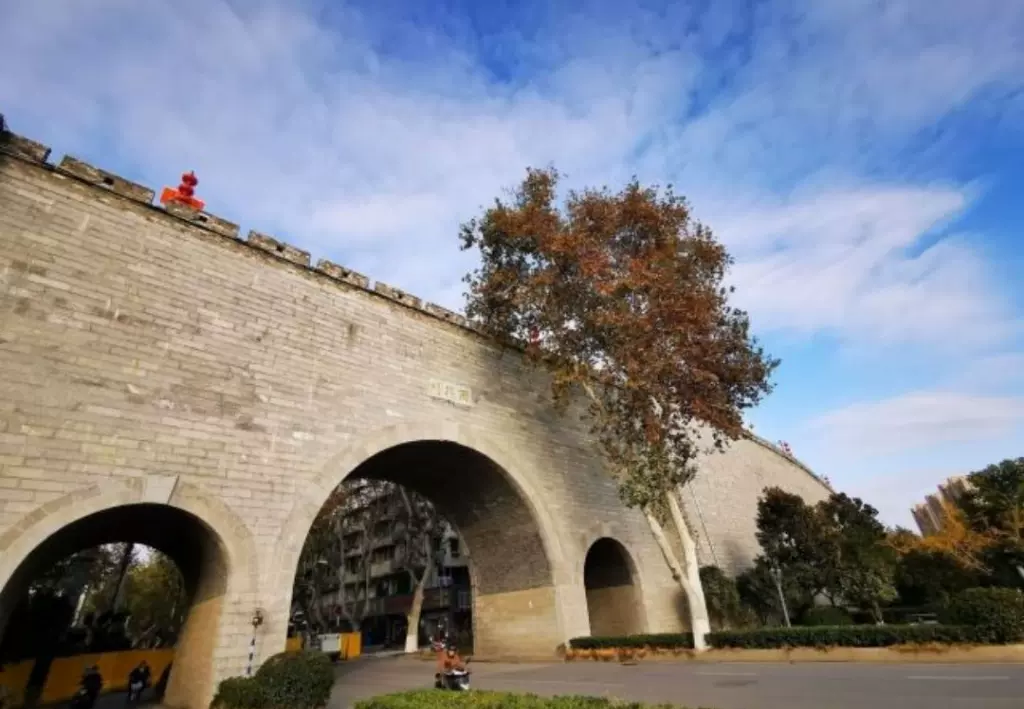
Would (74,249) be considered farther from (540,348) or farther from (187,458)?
(540,348)

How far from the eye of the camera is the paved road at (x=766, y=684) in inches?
249

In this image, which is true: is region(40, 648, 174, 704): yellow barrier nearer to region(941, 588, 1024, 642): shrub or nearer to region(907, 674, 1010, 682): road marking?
region(907, 674, 1010, 682): road marking

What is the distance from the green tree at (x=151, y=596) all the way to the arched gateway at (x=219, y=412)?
2401cm

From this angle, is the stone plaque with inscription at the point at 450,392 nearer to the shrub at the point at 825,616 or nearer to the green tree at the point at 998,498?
the shrub at the point at 825,616

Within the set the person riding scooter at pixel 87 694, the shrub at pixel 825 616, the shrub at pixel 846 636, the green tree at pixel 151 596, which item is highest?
the green tree at pixel 151 596

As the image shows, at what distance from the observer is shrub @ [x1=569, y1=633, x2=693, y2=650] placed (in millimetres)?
13305

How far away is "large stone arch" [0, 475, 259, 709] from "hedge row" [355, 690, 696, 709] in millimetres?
4024

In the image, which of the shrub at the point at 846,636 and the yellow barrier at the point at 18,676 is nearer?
the shrub at the point at 846,636

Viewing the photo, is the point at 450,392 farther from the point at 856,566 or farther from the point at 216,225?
the point at 856,566

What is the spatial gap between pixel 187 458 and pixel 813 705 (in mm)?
9611

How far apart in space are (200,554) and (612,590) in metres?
12.5

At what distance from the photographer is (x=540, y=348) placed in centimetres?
1609

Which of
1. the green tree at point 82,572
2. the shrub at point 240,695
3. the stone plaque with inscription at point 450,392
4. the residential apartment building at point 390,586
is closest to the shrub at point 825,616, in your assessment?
the stone plaque with inscription at point 450,392

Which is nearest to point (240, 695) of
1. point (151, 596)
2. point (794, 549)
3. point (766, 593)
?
point (766, 593)
